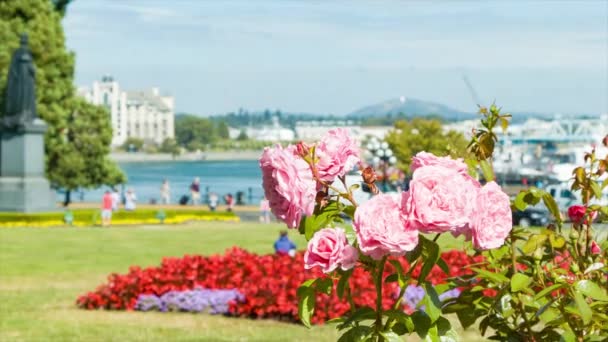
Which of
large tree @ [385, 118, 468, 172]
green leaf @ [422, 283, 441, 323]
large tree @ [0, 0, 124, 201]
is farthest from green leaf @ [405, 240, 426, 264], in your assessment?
large tree @ [385, 118, 468, 172]

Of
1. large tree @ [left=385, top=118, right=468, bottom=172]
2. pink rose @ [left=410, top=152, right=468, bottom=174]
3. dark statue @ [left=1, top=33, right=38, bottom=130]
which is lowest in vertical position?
large tree @ [left=385, top=118, right=468, bottom=172]

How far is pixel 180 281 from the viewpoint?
13.2m

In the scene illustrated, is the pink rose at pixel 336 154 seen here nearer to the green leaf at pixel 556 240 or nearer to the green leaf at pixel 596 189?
the green leaf at pixel 556 240

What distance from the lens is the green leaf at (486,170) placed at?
4.27 m

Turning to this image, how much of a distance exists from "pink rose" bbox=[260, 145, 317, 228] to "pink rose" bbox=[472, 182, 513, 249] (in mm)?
565

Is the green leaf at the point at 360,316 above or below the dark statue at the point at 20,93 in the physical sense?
below

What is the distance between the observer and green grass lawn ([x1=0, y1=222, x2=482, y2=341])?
11.2 meters

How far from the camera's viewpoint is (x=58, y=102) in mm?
42219

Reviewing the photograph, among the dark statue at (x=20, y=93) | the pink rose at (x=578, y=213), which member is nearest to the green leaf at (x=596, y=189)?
the pink rose at (x=578, y=213)

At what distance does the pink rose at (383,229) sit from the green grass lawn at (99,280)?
188 cm

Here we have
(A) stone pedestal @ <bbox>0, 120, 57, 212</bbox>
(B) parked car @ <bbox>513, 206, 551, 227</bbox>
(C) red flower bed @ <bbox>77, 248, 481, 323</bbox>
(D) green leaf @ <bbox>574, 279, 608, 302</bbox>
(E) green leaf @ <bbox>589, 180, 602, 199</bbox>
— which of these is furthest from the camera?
(B) parked car @ <bbox>513, 206, 551, 227</bbox>

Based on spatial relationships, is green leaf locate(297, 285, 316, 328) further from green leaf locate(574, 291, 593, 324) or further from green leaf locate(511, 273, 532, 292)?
green leaf locate(574, 291, 593, 324)

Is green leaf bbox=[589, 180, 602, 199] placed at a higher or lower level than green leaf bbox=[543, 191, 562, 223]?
higher

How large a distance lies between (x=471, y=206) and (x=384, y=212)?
0.29 meters
